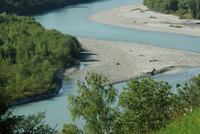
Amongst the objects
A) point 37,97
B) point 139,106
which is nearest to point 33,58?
point 37,97

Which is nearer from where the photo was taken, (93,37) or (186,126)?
(186,126)

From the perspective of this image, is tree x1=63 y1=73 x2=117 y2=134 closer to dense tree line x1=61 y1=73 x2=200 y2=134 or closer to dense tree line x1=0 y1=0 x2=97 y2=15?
dense tree line x1=61 y1=73 x2=200 y2=134

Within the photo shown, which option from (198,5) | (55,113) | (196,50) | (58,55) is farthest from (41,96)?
(198,5)

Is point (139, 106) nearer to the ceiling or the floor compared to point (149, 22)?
nearer to the ceiling

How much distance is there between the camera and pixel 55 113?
3133cm

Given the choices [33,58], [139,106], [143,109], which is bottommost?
[33,58]

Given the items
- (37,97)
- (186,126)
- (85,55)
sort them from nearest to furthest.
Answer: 1. (186,126)
2. (37,97)
3. (85,55)

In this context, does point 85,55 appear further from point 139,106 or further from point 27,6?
point 27,6

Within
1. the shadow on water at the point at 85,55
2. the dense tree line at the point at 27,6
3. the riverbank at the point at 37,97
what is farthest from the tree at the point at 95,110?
the dense tree line at the point at 27,6

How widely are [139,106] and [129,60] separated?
3626cm

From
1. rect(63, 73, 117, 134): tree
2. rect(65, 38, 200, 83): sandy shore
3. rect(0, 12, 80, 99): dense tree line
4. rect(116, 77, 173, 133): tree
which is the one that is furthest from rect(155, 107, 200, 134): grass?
rect(65, 38, 200, 83): sandy shore

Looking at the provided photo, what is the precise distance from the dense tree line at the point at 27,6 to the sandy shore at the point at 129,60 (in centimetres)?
6760

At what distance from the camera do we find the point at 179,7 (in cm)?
10475

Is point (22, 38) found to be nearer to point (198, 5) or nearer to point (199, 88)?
point (199, 88)
